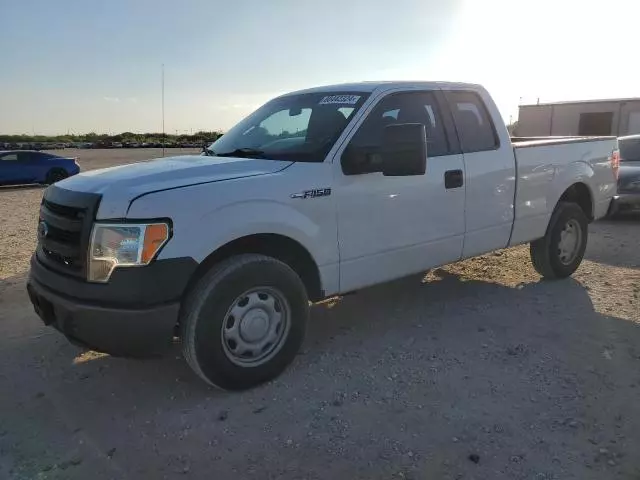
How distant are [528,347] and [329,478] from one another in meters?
2.18

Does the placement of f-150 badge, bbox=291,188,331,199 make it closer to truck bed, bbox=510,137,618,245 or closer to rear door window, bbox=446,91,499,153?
rear door window, bbox=446,91,499,153

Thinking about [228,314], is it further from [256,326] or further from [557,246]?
[557,246]

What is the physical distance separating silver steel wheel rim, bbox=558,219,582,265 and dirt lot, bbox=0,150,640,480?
816mm

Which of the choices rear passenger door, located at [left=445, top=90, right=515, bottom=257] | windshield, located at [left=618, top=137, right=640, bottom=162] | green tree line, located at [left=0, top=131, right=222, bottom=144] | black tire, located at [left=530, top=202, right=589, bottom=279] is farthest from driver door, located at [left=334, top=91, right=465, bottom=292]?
green tree line, located at [left=0, top=131, right=222, bottom=144]

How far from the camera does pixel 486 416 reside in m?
3.25

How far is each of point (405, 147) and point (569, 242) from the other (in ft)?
10.6

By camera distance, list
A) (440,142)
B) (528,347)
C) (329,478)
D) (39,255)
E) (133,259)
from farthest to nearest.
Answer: (440,142), (528,347), (39,255), (133,259), (329,478)

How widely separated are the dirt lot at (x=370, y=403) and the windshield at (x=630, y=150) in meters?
6.38

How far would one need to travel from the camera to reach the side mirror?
3.69 metres

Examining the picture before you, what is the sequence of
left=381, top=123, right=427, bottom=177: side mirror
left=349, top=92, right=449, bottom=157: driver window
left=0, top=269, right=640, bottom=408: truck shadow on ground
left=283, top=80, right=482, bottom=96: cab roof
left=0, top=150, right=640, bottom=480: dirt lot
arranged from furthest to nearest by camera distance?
left=283, top=80, right=482, bottom=96: cab roof, left=349, top=92, right=449, bottom=157: driver window, left=0, top=269, right=640, bottom=408: truck shadow on ground, left=381, top=123, right=427, bottom=177: side mirror, left=0, top=150, right=640, bottom=480: dirt lot

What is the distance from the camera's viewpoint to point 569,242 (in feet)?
19.8

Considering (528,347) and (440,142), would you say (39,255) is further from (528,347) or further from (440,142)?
(528,347)

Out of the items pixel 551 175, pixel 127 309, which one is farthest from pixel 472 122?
pixel 127 309

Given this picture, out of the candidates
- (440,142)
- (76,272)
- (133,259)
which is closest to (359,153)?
(440,142)
